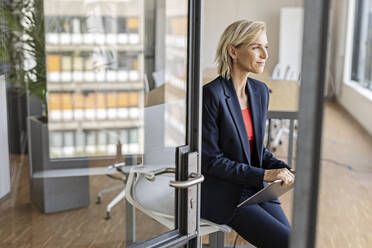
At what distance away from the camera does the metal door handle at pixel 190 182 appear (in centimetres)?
166

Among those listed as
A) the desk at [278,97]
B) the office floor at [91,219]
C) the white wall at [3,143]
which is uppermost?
the desk at [278,97]

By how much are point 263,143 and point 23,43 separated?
1217mm

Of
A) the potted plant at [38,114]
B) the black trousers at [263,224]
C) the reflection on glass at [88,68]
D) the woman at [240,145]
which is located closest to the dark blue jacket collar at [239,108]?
the woman at [240,145]

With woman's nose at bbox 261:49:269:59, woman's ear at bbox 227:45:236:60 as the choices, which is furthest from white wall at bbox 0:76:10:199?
woman's nose at bbox 261:49:269:59

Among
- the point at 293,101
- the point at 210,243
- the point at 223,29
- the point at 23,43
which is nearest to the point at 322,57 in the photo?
the point at 293,101

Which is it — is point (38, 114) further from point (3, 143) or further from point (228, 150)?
point (228, 150)

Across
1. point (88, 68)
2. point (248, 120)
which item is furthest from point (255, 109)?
point (88, 68)

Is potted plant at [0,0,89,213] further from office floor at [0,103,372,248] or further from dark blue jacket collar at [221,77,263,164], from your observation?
dark blue jacket collar at [221,77,263,164]

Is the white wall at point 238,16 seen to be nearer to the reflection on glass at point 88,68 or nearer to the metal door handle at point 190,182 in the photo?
the metal door handle at point 190,182

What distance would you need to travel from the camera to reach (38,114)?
2693 mm

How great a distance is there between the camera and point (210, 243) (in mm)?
2314

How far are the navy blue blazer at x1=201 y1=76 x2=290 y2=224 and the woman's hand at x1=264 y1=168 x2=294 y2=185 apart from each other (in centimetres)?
2

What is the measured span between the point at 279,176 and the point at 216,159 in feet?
0.76

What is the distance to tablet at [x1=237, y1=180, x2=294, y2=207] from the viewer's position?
1796mm
